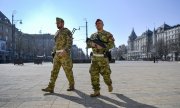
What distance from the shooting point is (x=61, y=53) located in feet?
27.1

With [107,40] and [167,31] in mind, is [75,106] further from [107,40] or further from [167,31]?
[167,31]

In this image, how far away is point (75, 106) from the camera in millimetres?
6012

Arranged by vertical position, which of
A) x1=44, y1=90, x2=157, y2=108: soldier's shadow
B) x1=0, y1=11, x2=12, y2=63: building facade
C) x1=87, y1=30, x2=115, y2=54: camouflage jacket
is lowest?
x1=44, y1=90, x2=157, y2=108: soldier's shadow

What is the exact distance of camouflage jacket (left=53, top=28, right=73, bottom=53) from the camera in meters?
8.42

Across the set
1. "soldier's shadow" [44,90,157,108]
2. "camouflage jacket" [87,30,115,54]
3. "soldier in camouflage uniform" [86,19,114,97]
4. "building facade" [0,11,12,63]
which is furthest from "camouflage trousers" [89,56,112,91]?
"building facade" [0,11,12,63]

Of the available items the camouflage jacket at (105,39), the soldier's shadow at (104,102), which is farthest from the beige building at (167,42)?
the soldier's shadow at (104,102)

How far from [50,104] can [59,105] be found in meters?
0.23

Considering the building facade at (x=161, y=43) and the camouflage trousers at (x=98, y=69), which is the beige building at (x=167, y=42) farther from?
the camouflage trousers at (x=98, y=69)

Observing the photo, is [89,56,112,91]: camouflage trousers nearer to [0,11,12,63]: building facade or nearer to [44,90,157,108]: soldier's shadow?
[44,90,157,108]: soldier's shadow

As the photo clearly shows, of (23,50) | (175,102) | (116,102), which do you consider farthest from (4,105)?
(23,50)

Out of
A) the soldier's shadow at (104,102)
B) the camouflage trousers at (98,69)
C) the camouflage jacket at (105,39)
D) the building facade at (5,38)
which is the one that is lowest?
the soldier's shadow at (104,102)

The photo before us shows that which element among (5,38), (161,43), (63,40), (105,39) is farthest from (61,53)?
(161,43)

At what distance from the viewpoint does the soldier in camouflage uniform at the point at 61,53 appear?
8.31 meters

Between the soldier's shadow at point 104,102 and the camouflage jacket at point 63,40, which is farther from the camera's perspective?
the camouflage jacket at point 63,40
